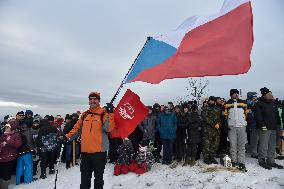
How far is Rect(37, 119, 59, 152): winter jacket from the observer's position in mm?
12203

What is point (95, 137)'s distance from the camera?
259 inches

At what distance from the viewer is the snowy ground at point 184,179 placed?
8.62m

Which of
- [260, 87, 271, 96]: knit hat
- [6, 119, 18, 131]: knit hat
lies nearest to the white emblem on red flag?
[260, 87, 271, 96]: knit hat

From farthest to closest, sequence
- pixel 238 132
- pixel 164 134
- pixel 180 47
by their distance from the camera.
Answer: pixel 164 134 < pixel 238 132 < pixel 180 47

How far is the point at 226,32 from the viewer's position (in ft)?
19.0

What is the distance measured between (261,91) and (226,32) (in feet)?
16.2

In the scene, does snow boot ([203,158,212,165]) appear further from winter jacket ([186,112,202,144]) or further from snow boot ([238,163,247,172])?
snow boot ([238,163,247,172])

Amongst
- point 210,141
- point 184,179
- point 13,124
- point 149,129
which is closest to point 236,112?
point 210,141

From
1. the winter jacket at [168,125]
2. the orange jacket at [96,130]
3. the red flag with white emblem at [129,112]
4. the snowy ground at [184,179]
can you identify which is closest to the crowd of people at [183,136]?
the winter jacket at [168,125]

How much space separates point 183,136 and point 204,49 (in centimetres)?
640

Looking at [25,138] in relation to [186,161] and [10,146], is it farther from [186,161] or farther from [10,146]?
[186,161]

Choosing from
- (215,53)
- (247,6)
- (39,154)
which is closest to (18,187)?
(39,154)

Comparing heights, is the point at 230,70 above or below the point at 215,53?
below

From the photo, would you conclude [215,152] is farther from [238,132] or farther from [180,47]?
[180,47]
